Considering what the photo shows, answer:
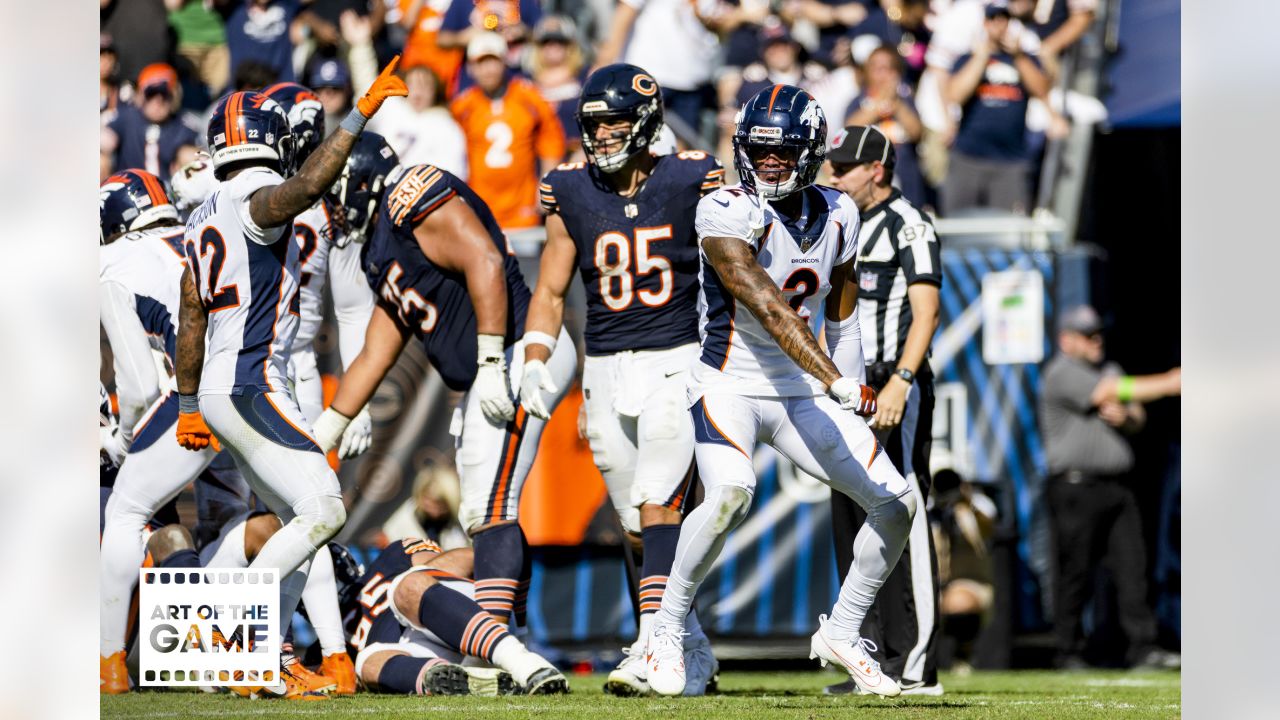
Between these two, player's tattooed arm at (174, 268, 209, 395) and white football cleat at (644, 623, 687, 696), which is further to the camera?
player's tattooed arm at (174, 268, 209, 395)

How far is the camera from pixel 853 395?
6.01 meters

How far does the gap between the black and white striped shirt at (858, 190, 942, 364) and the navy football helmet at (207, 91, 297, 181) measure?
2611 mm

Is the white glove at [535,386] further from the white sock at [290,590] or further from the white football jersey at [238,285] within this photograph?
the white sock at [290,590]

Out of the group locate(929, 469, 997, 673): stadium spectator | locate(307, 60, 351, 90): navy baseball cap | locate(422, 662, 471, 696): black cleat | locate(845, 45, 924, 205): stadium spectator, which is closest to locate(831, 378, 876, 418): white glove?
locate(422, 662, 471, 696): black cleat

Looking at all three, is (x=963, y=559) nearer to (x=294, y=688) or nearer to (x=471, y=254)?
(x=471, y=254)

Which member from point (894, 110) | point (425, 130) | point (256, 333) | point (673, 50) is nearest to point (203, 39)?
point (425, 130)

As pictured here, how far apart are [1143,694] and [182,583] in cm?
422

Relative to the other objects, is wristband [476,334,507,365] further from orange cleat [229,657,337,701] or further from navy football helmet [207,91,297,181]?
orange cleat [229,657,337,701]

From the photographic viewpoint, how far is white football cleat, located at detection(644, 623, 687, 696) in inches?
257

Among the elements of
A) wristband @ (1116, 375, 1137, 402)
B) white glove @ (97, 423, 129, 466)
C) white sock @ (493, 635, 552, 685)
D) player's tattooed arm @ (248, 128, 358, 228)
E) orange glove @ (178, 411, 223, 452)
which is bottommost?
white sock @ (493, 635, 552, 685)

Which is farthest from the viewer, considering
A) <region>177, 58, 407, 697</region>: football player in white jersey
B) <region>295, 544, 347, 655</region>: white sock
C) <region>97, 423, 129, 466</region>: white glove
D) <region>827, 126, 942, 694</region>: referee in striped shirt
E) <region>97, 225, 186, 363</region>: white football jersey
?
<region>97, 423, 129, 466</region>: white glove

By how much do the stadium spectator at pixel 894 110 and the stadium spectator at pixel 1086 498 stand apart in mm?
1476
